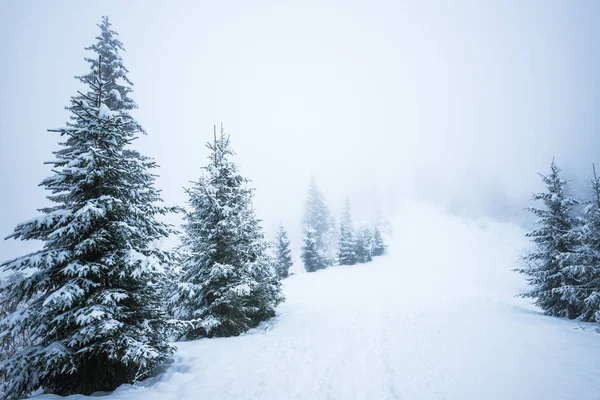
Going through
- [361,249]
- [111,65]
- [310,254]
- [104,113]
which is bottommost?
[361,249]

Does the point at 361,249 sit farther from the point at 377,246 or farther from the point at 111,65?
the point at 111,65

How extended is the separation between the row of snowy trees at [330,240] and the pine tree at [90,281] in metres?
28.6

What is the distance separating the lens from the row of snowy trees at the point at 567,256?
440 inches

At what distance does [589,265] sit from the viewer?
11.2m

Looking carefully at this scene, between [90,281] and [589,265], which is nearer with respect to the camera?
[90,281]

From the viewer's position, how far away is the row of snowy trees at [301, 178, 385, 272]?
34.8 meters

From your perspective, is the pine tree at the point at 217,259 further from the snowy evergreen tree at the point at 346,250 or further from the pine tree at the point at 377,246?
the pine tree at the point at 377,246

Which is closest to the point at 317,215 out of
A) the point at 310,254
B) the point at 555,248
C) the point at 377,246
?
the point at 377,246

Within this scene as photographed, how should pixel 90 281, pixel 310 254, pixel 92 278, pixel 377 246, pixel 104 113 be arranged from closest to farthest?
pixel 90 281, pixel 92 278, pixel 104 113, pixel 310 254, pixel 377 246

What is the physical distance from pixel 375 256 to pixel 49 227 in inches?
1756

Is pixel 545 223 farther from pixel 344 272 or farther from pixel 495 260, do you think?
pixel 495 260

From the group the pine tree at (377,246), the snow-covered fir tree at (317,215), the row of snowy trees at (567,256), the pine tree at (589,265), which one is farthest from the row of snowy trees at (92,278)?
the snow-covered fir tree at (317,215)

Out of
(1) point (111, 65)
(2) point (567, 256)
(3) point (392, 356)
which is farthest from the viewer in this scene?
(1) point (111, 65)

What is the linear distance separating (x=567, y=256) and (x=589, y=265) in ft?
2.59
